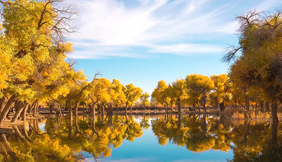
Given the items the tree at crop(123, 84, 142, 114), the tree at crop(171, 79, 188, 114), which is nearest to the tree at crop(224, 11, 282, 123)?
the tree at crop(171, 79, 188, 114)

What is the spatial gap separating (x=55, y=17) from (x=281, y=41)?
19.7m

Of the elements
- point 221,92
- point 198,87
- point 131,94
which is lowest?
point 221,92

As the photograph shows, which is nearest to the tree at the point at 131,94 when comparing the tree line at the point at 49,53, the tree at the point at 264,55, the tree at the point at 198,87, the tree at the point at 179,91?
the tree at the point at 179,91

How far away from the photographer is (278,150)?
10.9 metres

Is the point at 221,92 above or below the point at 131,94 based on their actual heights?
below

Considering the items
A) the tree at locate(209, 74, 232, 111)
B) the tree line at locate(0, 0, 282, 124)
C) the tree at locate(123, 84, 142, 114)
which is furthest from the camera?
the tree at locate(123, 84, 142, 114)

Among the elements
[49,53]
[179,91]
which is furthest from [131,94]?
[49,53]

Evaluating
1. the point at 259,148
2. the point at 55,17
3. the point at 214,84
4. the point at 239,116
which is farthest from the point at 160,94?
the point at 259,148

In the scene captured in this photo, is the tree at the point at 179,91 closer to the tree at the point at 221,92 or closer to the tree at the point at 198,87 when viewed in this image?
the tree at the point at 198,87

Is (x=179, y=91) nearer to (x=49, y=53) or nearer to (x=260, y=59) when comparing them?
(x=260, y=59)

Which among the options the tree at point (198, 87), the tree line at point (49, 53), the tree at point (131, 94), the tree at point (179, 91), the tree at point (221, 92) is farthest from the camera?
the tree at point (131, 94)

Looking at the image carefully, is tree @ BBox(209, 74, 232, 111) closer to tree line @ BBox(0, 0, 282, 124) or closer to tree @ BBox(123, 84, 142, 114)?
tree @ BBox(123, 84, 142, 114)

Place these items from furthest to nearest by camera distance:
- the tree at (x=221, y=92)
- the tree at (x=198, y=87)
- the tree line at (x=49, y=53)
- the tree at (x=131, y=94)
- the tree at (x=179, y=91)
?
the tree at (x=131, y=94)
the tree at (x=179, y=91)
the tree at (x=198, y=87)
the tree at (x=221, y=92)
the tree line at (x=49, y=53)

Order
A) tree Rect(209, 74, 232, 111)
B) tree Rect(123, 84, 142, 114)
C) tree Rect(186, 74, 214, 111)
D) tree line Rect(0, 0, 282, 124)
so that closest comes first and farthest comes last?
tree line Rect(0, 0, 282, 124)
tree Rect(209, 74, 232, 111)
tree Rect(186, 74, 214, 111)
tree Rect(123, 84, 142, 114)
